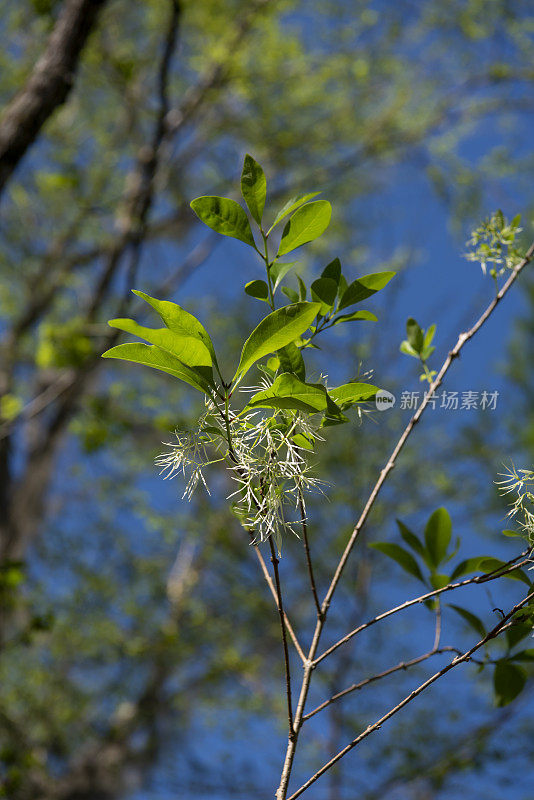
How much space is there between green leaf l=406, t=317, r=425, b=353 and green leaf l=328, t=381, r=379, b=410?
20 centimetres

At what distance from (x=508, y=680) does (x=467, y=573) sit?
12 cm

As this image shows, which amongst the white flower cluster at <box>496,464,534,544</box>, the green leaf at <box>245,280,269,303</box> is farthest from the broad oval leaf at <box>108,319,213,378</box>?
the white flower cluster at <box>496,464,534,544</box>

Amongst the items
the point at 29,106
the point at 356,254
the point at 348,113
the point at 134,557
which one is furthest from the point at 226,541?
the point at 348,113

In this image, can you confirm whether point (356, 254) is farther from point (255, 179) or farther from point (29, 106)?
point (255, 179)

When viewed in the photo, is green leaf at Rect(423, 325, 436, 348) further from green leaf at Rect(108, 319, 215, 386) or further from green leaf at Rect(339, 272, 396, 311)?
green leaf at Rect(108, 319, 215, 386)

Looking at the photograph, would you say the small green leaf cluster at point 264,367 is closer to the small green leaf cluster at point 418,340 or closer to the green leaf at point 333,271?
the green leaf at point 333,271

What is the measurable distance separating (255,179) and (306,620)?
4.16m

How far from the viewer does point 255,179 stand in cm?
64

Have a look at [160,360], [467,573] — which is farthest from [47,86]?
[467,573]

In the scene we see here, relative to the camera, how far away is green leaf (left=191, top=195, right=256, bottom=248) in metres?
0.63

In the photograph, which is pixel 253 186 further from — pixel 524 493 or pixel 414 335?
→ pixel 524 493

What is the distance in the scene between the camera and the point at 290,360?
607 millimetres

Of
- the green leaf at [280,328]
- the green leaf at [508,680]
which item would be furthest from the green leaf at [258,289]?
the green leaf at [508,680]

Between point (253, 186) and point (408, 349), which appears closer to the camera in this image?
point (253, 186)
